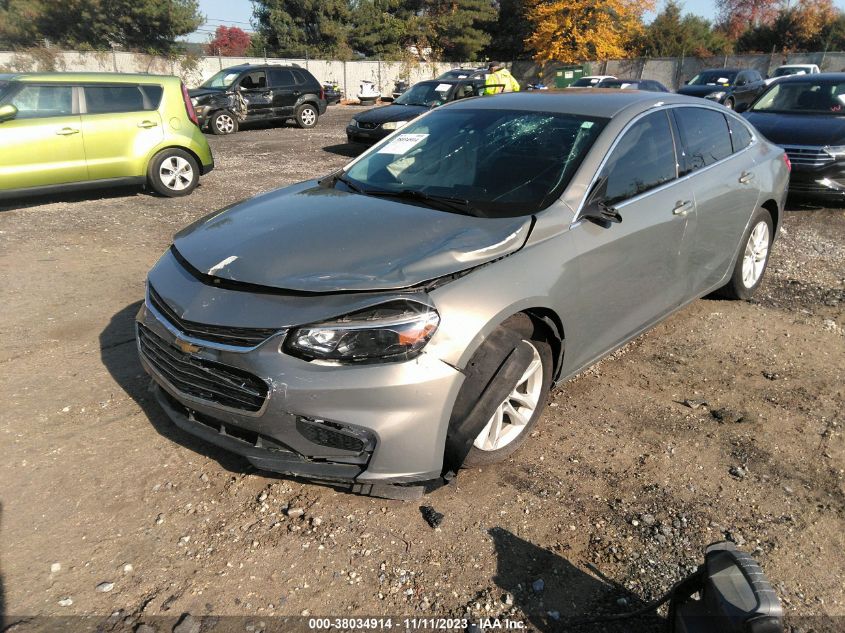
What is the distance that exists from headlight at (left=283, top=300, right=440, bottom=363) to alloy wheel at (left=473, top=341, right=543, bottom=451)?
671 millimetres

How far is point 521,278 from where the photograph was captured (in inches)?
107

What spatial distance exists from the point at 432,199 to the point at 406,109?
35.3 ft

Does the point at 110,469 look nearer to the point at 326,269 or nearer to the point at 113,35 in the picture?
the point at 326,269

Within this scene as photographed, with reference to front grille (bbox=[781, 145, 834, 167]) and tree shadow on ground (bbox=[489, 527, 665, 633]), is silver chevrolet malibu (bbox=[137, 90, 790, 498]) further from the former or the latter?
front grille (bbox=[781, 145, 834, 167])

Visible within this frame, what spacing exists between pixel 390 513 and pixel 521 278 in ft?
3.88

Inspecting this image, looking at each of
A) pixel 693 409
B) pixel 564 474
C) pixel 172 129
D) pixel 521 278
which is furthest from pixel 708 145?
pixel 172 129

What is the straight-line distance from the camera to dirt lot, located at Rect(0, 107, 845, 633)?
2252mm

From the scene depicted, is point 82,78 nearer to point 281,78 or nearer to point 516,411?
point 516,411

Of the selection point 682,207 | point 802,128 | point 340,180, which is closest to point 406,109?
point 802,128

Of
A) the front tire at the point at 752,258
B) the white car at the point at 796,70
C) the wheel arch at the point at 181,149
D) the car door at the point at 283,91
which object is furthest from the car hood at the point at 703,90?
the front tire at the point at 752,258

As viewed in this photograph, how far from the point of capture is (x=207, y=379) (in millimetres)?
2572

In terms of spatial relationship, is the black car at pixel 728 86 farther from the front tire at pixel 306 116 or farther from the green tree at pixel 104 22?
the green tree at pixel 104 22

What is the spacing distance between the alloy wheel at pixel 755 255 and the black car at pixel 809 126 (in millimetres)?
3558

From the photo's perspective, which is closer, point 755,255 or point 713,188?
point 713,188
